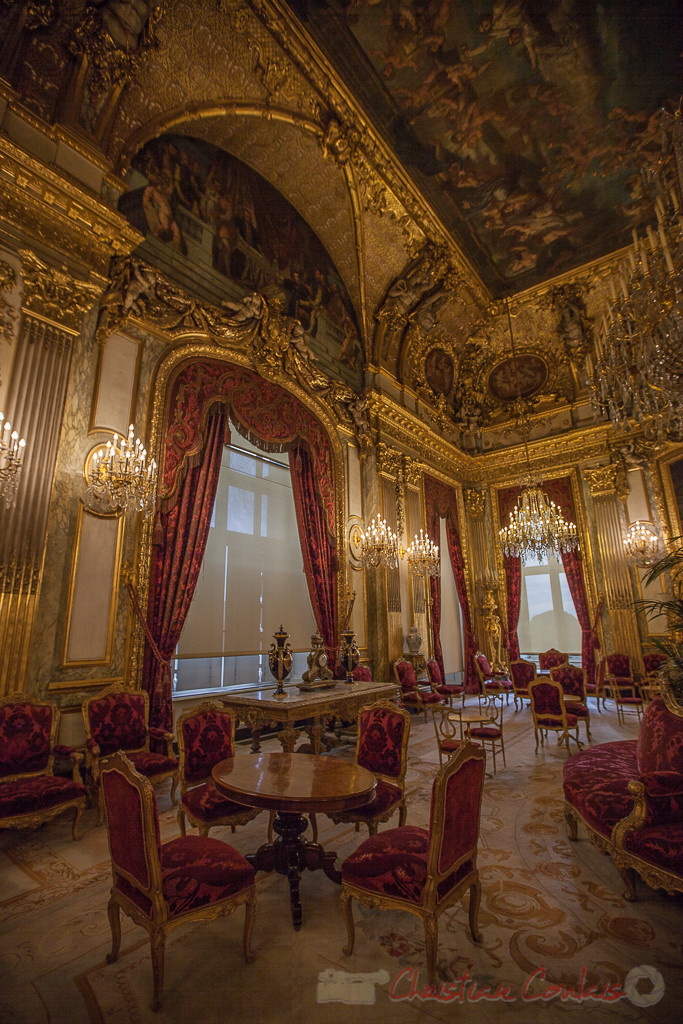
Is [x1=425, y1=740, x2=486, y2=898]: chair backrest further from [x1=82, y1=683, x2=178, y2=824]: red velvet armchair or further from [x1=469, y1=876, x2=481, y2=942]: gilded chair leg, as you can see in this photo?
[x1=82, y1=683, x2=178, y2=824]: red velvet armchair

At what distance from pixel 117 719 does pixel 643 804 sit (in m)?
4.06

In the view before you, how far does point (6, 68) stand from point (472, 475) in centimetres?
1072

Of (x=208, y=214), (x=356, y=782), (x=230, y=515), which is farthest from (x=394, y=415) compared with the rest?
(x=356, y=782)

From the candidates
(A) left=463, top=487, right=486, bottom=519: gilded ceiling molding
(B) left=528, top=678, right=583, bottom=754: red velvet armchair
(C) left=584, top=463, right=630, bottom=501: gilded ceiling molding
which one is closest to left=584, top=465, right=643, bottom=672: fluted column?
(C) left=584, top=463, right=630, bottom=501: gilded ceiling molding

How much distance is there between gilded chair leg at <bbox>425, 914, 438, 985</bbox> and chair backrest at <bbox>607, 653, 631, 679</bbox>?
8173 mm

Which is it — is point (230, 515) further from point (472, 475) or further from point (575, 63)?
point (575, 63)

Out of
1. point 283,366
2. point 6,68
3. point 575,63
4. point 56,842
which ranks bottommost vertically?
point 56,842

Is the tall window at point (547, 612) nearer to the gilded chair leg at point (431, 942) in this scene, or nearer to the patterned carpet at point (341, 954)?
the patterned carpet at point (341, 954)

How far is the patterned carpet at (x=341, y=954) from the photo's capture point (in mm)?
1931

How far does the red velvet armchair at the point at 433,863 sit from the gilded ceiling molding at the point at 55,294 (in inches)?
197

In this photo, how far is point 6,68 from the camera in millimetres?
4434

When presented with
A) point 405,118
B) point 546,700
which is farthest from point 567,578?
point 405,118

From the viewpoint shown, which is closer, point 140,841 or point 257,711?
point 140,841

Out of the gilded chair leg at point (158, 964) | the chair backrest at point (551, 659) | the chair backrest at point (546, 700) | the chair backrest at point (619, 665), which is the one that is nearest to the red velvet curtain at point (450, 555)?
the chair backrest at point (551, 659)
